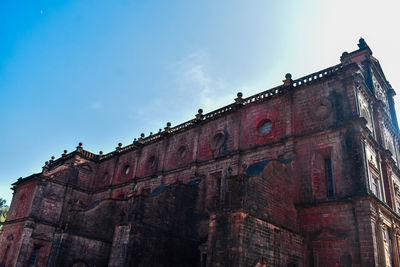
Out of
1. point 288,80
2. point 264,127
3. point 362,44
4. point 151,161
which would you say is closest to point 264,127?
point 264,127

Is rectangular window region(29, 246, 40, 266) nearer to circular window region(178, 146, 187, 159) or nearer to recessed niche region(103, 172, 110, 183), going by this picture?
recessed niche region(103, 172, 110, 183)

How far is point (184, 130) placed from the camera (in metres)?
25.3

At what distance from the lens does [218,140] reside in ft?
74.9

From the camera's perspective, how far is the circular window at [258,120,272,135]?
66.2ft

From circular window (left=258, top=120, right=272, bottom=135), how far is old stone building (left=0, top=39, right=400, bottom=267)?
0.21 ft

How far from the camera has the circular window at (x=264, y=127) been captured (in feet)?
66.2

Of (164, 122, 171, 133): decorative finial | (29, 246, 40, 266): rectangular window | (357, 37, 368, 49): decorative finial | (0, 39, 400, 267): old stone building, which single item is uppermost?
(357, 37, 368, 49): decorative finial

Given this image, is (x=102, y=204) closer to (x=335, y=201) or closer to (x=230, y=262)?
(x=230, y=262)

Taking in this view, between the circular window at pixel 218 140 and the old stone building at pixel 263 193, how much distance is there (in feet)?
0.24

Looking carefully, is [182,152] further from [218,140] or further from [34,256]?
[34,256]

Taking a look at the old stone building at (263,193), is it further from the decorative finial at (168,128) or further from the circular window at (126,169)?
the circular window at (126,169)

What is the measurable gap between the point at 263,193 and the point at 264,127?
21.9 feet

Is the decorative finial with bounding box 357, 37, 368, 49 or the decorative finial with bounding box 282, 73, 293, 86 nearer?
the decorative finial with bounding box 282, 73, 293, 86

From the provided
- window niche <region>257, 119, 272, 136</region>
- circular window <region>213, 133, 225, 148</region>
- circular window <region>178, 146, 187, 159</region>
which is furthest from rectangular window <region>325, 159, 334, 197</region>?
circular window <region>178, 146, 187, 159</region>
